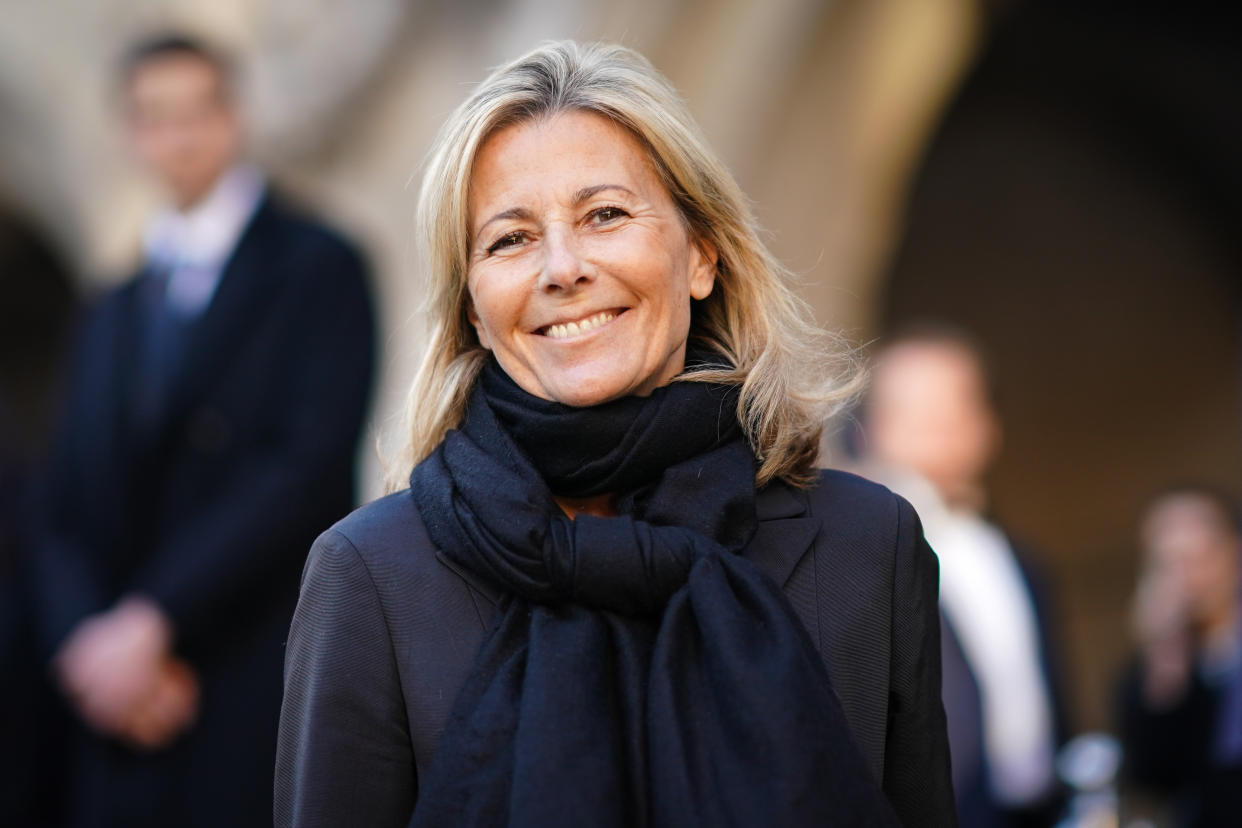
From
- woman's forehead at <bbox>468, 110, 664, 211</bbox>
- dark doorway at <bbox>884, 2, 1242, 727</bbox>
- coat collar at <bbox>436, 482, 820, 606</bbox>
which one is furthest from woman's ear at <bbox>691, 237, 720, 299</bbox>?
dark doorway at <bbox>884, 2, 1242, 727</bbox>

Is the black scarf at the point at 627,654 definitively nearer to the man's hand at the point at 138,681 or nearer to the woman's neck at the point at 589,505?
the woman's neck at the point at 589,505

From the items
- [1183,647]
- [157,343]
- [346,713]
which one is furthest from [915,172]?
[346,713]

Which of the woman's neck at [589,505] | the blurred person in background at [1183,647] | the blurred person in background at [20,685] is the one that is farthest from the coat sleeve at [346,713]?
the blurred person in background at [1183,647]

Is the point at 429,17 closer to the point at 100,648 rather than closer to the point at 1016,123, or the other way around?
the point at 100,648

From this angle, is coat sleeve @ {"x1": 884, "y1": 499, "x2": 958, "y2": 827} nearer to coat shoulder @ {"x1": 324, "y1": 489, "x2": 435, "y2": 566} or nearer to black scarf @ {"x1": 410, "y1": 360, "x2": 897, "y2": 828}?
black scarf @ {"x1": 410, "y1": 360, "x2": 897, "y2": 828}

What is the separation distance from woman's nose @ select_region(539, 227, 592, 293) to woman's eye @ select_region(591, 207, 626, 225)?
0.04 metres

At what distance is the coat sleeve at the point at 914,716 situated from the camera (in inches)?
83.0

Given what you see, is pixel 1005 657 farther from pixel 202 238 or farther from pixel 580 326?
pixel 580 326

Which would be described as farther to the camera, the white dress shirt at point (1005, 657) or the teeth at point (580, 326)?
the white dress shirt at point (1005, 657)

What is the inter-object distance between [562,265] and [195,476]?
5.92 feet

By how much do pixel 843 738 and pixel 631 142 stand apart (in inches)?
30.2

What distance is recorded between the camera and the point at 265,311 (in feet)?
12.3

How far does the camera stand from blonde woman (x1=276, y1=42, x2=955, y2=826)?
1.92 meters

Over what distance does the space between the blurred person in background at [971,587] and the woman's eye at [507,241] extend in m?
1.94
